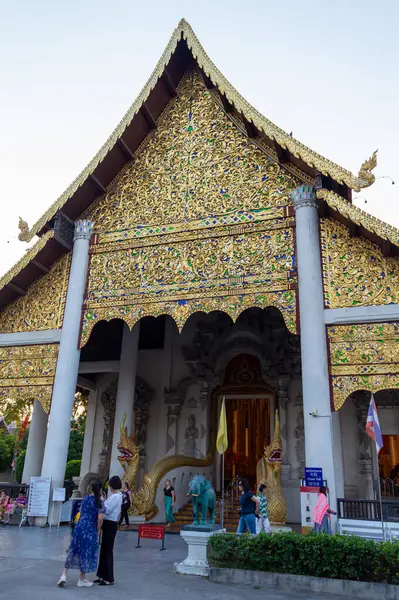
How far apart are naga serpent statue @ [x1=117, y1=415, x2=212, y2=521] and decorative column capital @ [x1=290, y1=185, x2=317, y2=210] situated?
216 inches

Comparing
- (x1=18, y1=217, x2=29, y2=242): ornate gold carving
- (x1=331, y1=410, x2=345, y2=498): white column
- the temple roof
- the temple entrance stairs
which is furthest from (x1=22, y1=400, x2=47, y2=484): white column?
(x1=331, y1=410, x2=345, y2=498): white column

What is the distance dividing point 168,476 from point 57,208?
233 inches

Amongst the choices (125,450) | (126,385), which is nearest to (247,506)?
(125,450)

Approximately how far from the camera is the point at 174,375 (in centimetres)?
1268

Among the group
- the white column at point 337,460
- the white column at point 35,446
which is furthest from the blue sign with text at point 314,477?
the white column at point 35,446

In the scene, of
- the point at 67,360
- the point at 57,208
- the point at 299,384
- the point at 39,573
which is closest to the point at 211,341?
the point at 299,384

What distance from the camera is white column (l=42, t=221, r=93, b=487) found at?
884cm

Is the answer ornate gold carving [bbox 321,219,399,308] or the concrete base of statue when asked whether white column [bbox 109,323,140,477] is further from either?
the concrete base of statue

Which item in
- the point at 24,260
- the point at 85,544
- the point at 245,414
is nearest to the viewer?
the point at 85,544

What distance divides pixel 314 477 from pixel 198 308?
11.0ft

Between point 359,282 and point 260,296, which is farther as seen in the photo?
point 260,296

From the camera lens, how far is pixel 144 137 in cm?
1077

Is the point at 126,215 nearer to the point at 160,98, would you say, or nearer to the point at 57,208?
the point at 57,208

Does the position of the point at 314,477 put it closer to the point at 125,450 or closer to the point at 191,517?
the point at 191,517
